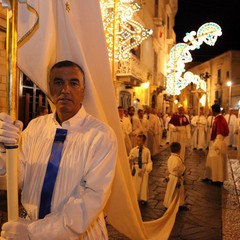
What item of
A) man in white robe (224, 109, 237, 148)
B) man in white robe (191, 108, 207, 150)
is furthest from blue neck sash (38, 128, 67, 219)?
man in white robe (224, 109, 237, 148)

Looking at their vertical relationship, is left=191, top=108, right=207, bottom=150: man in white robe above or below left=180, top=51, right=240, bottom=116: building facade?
below

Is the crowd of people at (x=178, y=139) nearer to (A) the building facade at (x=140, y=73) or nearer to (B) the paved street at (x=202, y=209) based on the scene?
(B) the paved street at (x=202, y=209)

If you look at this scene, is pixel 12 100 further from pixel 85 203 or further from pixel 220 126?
pixel 220 126

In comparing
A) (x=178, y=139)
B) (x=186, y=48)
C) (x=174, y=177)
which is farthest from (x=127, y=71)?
(x=174, y=177)

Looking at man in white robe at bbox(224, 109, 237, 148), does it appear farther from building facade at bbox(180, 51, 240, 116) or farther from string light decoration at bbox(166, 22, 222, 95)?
building facade at bbox(180, 51, 240, 116)

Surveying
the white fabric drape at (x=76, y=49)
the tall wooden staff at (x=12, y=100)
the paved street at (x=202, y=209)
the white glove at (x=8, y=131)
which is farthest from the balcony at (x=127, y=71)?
the white glove at (x=8, y=131)

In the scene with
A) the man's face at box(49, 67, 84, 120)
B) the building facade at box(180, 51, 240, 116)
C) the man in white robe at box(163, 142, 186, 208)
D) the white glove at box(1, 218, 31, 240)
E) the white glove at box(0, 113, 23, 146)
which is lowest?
the man in white robe at box(163, 142, 186, 208)

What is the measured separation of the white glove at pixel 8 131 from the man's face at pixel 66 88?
0.48 m

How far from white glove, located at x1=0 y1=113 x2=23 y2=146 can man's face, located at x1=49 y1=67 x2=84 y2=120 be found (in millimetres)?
479

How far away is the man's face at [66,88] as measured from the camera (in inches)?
83.9

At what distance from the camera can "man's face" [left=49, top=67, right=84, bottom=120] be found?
2131 mm

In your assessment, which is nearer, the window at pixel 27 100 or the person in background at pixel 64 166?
the person in background at pixel 64 166

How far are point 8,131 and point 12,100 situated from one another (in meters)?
0.20

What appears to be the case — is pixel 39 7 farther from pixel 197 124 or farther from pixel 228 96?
pixel 228 96
